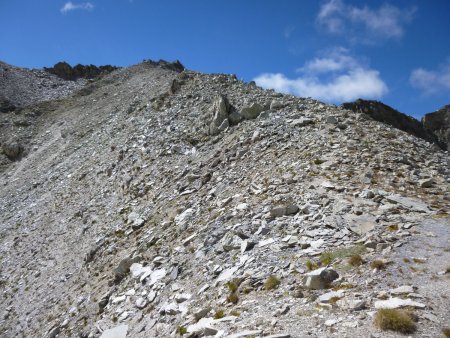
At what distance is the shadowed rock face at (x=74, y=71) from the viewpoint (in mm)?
79375

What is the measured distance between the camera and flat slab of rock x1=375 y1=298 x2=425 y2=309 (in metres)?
7.58

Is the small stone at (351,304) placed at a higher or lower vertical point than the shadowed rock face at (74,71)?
lower

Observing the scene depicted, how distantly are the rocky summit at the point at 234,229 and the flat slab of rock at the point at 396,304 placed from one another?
0.07 feet

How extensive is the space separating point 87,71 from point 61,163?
50.9 meters

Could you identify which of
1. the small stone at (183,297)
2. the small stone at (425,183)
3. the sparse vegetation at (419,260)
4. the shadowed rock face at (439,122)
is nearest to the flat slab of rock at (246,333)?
the small stone at (183,297)

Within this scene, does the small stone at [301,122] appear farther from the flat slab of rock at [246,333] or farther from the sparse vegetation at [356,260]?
the flat slab of rock at [246,333]

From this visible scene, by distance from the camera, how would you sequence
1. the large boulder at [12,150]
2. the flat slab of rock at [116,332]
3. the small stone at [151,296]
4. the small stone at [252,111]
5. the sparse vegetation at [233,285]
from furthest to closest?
the large boulder at [12,150] → the small stone at [252,111] → the small stone at [151,296] → the flat slab of rock at [116,332] → the sparse vegetation at [233,285]

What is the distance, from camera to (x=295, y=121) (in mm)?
21547

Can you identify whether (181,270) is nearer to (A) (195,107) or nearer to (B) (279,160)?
(B) (279,160)

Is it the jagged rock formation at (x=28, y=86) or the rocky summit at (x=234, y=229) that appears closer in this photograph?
the rocky summit at (x=234, y=229)

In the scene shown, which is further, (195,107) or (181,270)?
(195,107)

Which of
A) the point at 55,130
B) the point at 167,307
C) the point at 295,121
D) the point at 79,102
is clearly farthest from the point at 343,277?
the point at 79,102

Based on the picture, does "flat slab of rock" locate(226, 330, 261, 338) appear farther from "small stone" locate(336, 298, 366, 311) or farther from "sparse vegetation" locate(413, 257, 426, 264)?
"sparse vegetation" locate(413, 257, 426, 264)

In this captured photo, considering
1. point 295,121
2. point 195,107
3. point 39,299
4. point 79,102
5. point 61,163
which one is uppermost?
point 79,102
